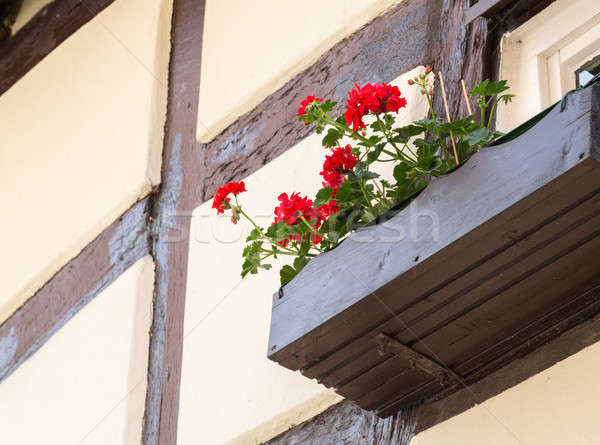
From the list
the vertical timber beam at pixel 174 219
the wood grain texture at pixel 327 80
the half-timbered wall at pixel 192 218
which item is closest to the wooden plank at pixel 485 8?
the half-timbered wall at pixel 192 218

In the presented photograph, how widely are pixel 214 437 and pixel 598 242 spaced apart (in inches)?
43.8

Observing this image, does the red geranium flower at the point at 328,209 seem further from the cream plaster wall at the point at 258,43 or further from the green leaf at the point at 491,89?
the cream plaster wall at the point at 258,43

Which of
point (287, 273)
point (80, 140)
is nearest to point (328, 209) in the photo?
point (287, 273)

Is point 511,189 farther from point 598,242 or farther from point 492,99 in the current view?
point 492,99

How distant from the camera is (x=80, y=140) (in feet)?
11.7

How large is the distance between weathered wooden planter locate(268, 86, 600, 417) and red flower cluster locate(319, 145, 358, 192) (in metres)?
0.16

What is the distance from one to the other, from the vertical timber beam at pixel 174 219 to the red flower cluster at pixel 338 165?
869 mm

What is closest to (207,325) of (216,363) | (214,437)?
(216,363)

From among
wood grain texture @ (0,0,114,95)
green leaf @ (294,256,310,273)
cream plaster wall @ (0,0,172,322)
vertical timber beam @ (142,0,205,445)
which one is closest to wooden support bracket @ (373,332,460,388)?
green leaf @ (294,256,310,273)

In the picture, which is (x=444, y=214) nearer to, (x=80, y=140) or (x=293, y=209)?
(x=293, y=209)

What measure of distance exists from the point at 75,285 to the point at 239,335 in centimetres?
81

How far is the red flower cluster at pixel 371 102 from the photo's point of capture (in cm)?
202

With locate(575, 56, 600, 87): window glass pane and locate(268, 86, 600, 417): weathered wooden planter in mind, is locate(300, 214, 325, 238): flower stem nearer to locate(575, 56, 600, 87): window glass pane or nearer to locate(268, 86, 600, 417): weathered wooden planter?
locate(268, 86, 600, 417): weathered wooden planter

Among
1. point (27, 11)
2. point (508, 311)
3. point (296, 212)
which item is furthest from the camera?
point (27, 11)
